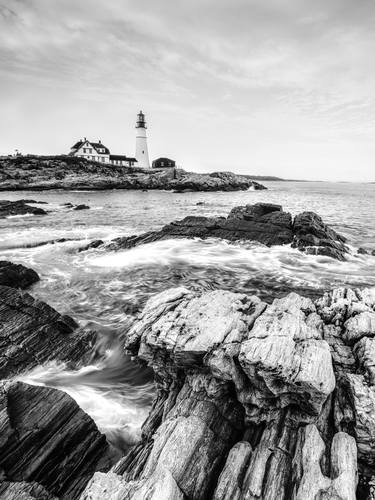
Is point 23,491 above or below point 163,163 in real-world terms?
below

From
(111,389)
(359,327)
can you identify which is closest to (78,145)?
(111,389)

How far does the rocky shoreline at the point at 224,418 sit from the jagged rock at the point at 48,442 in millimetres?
16

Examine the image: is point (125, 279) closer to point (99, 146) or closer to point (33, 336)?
point (33, 336)

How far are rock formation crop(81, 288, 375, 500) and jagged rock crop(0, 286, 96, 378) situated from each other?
9.45ft

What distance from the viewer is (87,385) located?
749 cm

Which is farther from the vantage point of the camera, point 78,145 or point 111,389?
point 78,145

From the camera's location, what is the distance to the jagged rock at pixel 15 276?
12039 millimetres

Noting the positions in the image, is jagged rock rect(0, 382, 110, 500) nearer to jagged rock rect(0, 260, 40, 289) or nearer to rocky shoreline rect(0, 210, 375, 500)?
rocky shoreline rect(0, 210, 375, 500)

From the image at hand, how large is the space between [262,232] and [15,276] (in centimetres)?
1565

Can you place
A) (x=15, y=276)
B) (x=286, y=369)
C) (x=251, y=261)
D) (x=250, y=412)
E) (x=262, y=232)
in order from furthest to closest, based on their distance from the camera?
1. (x=262, y=232)
2. (x=251, y=261)
3. (x=15, y=276)
4. (x=250, y=412)
5. (x=286, y=369)

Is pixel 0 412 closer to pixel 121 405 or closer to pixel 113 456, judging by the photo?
pixel 113 456

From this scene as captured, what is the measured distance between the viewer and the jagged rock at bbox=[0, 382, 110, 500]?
473 cm

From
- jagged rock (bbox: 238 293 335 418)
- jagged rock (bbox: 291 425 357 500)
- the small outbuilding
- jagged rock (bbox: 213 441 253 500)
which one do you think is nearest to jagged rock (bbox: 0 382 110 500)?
jagged rock (bbox: 213 441 253 500)

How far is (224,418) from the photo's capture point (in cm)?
515
